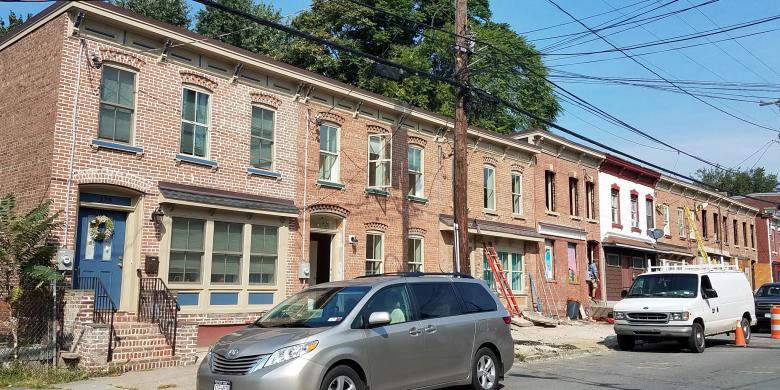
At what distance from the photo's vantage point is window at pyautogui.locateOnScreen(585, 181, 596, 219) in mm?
29109

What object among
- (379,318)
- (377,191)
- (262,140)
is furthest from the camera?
(377,191)

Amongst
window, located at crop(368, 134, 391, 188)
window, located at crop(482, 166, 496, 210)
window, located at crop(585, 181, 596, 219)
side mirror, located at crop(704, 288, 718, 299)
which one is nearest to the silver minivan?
side mirror, located at crop(704, 288, 718, 299)

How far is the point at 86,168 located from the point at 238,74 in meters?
4.47

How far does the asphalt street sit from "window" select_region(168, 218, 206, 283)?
7340 mm

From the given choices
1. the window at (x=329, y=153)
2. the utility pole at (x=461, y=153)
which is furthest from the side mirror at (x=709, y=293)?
the window at (x=329, y=153)

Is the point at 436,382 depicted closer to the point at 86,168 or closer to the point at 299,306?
the point at 299,306

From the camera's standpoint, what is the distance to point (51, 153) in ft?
42.7

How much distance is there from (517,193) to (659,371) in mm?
12946

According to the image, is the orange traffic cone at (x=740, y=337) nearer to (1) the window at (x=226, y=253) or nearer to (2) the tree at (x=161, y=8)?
(1) the window at (x=226, y=253)

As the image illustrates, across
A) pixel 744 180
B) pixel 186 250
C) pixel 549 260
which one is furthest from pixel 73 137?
pixel 744 180

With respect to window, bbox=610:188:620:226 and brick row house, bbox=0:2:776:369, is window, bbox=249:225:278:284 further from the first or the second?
window, bbox=610:188:620:226

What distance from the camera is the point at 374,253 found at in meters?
19.6

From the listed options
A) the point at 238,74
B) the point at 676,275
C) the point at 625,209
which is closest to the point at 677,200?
the point at 625,209

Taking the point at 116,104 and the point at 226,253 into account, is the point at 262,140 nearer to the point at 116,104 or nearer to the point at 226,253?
the point at 226,253
